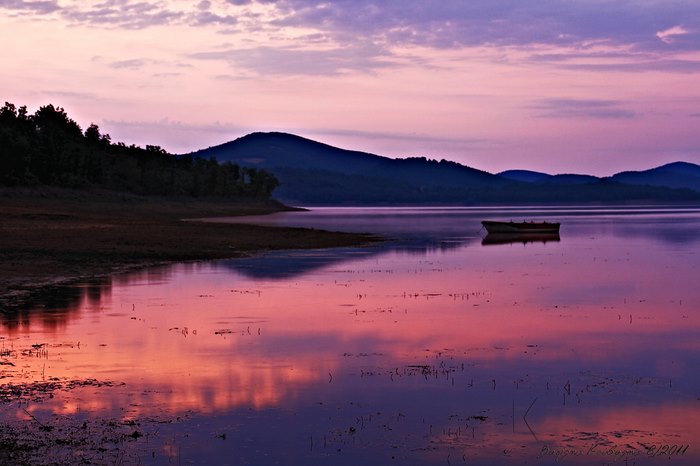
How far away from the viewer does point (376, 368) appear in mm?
22422

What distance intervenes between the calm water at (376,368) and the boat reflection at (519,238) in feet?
171

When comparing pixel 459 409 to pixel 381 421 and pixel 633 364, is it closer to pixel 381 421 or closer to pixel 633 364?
pixel 381 421

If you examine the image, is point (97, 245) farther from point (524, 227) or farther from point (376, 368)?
point (524, 227)

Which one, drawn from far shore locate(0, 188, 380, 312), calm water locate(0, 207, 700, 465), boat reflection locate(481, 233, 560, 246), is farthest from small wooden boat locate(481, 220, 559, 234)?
calm water locate(0, 207, 700, 465)

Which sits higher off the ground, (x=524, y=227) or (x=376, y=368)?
(x=524, y=227)

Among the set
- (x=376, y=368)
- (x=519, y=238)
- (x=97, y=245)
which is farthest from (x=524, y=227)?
(x=376, y=368)

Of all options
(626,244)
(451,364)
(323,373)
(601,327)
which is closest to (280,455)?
(323,373)

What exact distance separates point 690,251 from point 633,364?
5643 cm

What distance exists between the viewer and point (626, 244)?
89000 millimetres

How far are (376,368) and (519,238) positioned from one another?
283ft

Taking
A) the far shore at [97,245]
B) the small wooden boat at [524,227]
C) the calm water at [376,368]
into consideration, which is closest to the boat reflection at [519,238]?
the small wooden boat at [524,227]

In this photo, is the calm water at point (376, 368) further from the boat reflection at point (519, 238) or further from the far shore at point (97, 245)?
the boat reflection at point (519, 238)

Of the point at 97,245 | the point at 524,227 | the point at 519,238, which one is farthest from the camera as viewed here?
the point at 524,227

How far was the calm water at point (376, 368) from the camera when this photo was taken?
51.5 feet
